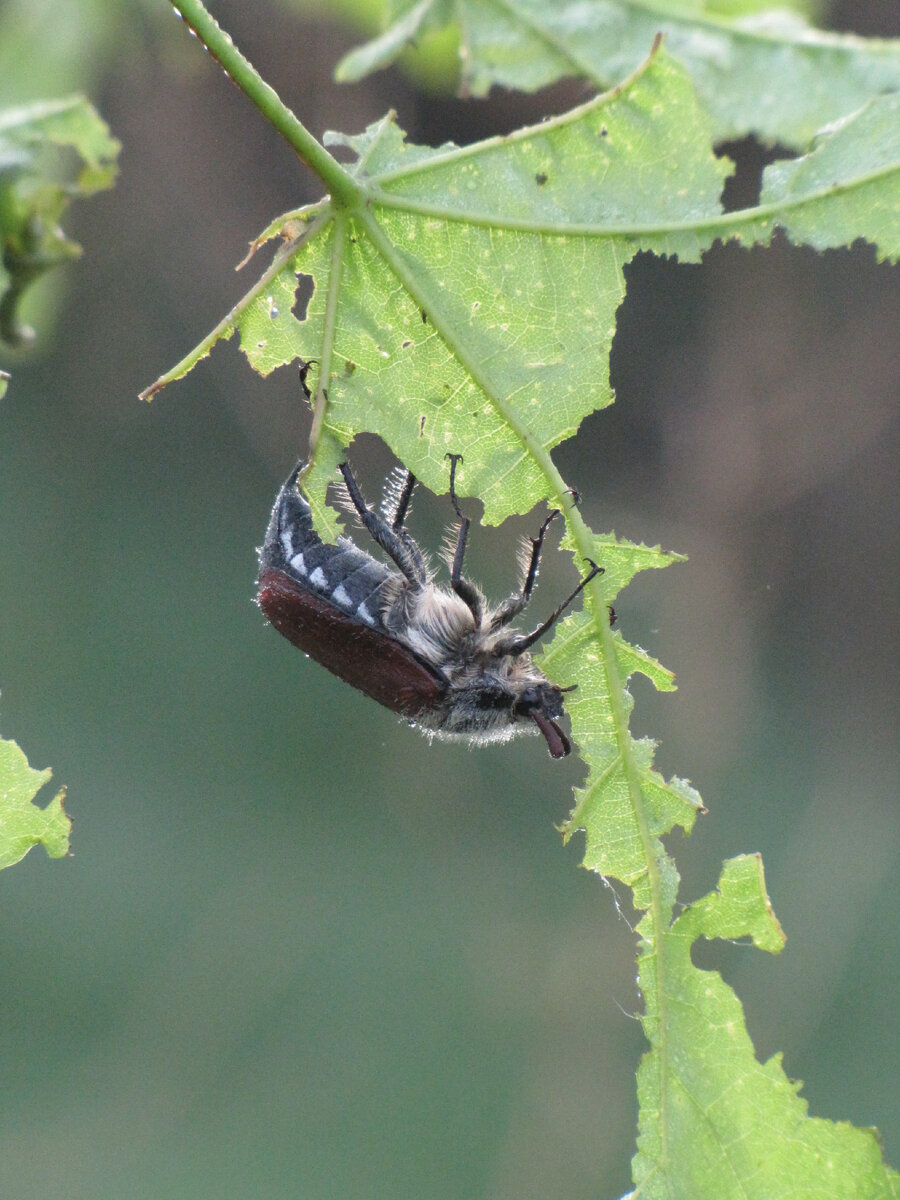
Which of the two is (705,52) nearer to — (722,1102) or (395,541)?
(395,541)

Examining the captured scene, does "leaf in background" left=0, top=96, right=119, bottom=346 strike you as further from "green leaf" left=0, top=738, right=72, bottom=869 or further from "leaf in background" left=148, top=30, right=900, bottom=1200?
"green leaf" left=0, top=738, right=72, bottom=869

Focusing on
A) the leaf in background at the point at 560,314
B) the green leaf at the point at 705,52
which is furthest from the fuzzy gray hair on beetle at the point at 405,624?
the green leaf at the point at 705,52

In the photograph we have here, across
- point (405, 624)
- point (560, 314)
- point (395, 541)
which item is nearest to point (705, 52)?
point (560, 314)

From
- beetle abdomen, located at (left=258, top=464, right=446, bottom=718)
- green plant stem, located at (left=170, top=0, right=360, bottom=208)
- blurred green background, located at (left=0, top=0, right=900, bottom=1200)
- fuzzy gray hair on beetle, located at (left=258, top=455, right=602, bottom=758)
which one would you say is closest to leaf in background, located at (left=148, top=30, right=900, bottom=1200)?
green plant stem, located at (left=170, top=0, right=360, bottom=208)

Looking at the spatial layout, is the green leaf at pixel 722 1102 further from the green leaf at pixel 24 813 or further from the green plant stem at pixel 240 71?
the green plant stem at pixel 240 71

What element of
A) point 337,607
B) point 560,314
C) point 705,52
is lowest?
point 337,607
